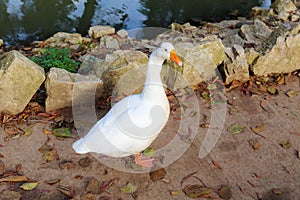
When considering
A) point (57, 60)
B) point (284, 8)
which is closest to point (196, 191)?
point (57, 60)

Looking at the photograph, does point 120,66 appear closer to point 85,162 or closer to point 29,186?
point 85,162

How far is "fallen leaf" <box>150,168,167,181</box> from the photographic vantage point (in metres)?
3.43

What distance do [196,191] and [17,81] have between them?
2.20 meters

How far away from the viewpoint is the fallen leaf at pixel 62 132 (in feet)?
12.5

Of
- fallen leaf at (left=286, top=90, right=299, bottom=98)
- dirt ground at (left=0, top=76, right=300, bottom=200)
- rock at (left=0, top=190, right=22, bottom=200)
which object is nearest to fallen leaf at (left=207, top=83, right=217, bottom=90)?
dirt ground at (left=0, top=76, right=300, bottom=200)

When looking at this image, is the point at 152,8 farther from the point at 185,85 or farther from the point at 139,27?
the point at 185,85

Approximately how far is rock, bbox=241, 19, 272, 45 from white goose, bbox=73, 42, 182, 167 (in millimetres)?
3177

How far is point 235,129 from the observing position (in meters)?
4.02

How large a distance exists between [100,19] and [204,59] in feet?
13.6

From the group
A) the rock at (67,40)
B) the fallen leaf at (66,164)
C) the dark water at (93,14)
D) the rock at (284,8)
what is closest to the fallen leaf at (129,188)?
the fallen leaf at (66,164)

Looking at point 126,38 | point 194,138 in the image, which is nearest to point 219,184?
point 194,138

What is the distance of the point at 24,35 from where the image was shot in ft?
23.8

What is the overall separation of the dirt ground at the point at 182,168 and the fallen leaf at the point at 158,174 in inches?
0.6

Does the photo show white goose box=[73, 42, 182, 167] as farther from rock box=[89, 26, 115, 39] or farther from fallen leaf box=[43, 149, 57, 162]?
rock box=[89, 26, 115, 39]
